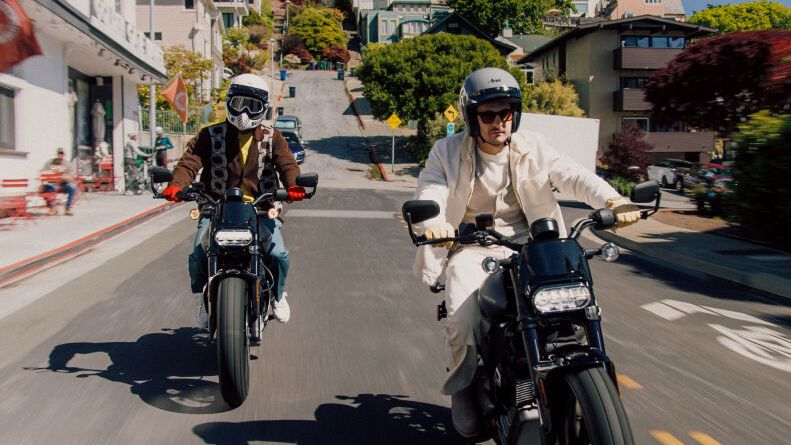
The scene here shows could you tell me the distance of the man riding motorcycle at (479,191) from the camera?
11.7 ft

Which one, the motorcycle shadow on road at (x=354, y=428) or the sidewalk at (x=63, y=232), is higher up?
the sidewalk at (x=63, y=232)

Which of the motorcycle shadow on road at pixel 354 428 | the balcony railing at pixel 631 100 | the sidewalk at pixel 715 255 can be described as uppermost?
the balcony railing at pixel 631 100

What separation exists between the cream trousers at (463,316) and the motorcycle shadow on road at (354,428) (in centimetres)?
64

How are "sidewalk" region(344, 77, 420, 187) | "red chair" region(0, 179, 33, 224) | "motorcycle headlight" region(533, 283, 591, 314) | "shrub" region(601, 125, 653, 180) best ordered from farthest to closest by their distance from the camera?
"sidewalk" region(344, 77, 420, 187)
"shrub" region(601, 125, 653, 180)
"red chair" region(0, 179, 33, 224)
"motorcycle headlight" region(533, 283, 591, 314)

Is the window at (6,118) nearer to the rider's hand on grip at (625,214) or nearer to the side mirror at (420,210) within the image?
the side mirror at (420,210)

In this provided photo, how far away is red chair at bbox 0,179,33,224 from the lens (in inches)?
555

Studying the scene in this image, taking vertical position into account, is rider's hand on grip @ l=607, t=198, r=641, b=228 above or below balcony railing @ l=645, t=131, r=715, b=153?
below

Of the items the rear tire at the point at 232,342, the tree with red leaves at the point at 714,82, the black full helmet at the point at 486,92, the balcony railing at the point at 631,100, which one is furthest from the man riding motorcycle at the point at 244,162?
the balcony railing at the point at 631,100

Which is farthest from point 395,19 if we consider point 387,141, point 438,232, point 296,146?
point 438,232

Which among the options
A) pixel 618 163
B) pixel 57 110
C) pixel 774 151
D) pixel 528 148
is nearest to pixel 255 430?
pixel 528 148

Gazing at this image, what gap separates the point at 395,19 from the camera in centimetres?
10862

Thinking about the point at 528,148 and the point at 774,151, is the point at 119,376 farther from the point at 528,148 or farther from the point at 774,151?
the point at 774,151

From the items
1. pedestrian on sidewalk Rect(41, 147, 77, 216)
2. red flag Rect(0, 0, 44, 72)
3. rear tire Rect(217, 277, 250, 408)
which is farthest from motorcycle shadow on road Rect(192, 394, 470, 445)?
pedestrian on sidewalk Rect(41, 147, 77, 216)

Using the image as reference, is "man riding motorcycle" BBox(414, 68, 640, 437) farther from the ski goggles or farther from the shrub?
the shrub
